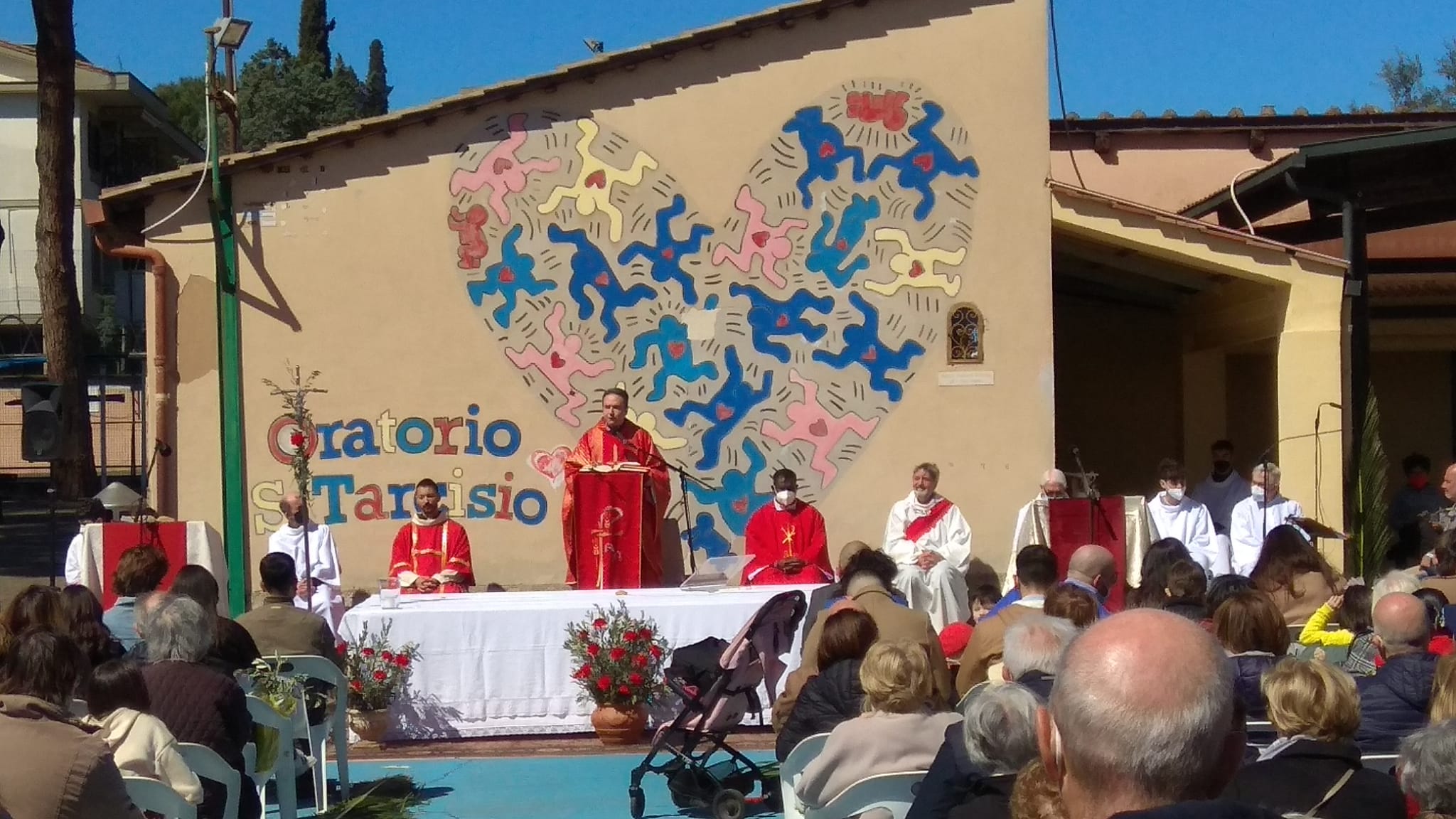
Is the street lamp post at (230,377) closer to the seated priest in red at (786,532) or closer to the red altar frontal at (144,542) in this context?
the red altar frontal at (144,542)

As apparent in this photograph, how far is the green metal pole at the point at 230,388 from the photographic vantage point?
12898mm

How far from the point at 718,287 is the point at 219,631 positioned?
22.0 feet

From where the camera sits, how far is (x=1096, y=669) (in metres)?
2.34

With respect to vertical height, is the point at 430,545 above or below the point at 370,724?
above

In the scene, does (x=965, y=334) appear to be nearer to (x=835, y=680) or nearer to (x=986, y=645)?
(x=986, y=645)

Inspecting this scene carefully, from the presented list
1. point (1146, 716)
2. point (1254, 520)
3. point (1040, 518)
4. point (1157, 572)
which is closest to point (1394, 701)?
point (1157, 572)

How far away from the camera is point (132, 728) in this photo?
5.50 m

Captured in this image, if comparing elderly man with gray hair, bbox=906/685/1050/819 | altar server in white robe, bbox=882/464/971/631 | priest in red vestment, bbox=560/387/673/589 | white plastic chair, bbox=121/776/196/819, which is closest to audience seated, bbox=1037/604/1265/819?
elderly man with gray hair, bbox=906/685/1050/819

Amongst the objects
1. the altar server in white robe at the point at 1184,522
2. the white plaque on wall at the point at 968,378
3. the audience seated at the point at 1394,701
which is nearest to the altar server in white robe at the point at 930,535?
the white plaque on wall at the point at 968,378

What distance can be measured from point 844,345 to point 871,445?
849 millimetres

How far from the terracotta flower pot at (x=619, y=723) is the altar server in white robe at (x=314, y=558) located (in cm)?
245

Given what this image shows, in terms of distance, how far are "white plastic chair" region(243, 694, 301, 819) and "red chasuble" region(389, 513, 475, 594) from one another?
4.36m

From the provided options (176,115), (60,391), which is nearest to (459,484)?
(60,391)

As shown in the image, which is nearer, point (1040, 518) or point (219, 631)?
point (219, 631)
